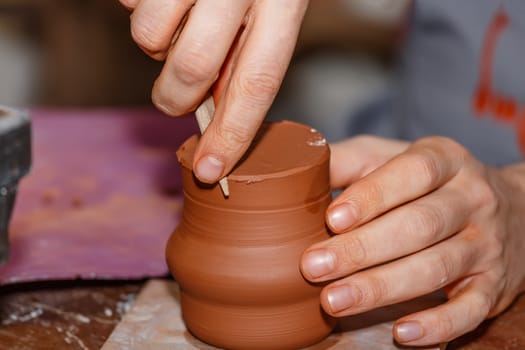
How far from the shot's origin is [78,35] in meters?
3.59

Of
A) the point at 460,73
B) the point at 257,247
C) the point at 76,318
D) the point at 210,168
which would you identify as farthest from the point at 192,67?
the point at 460,73

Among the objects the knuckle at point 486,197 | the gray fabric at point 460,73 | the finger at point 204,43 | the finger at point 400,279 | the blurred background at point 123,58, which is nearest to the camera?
the finger at point 204,43

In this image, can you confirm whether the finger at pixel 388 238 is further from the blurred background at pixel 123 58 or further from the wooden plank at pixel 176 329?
the blurred background at pixel 123 58

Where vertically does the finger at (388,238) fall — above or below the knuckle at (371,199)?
below

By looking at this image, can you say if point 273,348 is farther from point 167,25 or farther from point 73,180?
point 73,180

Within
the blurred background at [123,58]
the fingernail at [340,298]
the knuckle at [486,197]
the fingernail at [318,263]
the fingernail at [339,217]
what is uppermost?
the fingernail at [339,217]

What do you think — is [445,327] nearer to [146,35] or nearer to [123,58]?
[146,35]

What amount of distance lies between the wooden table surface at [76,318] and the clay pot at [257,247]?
18 centimetres

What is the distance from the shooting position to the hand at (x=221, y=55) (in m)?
1.03

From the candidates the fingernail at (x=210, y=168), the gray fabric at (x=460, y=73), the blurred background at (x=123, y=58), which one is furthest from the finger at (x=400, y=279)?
the blurred background at (x=123, y=58)

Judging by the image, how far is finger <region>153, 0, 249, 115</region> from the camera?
1.02m

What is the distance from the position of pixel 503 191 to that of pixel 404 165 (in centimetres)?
25

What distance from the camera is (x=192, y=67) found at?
3.37ft

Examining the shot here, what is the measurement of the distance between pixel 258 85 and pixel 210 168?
13 centimetres
